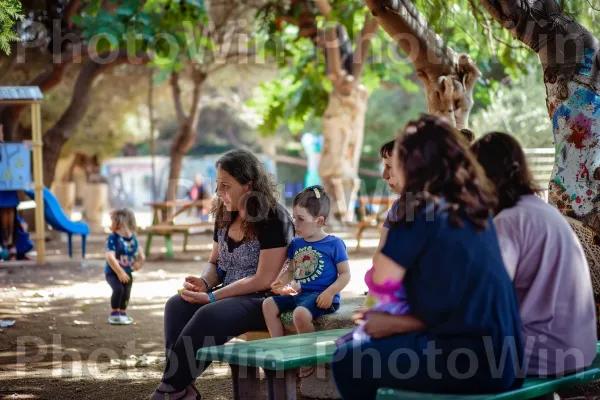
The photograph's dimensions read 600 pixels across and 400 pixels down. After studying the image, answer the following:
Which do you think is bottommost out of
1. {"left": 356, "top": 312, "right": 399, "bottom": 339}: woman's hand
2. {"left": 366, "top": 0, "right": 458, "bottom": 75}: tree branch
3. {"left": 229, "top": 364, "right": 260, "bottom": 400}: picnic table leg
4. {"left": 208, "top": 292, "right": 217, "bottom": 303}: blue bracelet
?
{"left": 229, "top": 364, "right": 260, "bottom": 400}: picnic table leg

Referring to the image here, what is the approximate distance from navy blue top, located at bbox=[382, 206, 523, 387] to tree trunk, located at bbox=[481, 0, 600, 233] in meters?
2.46

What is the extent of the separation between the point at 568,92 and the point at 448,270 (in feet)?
9.45

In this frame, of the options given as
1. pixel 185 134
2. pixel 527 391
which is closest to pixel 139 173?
pixel 185 134

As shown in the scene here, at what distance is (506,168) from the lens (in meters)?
3.60

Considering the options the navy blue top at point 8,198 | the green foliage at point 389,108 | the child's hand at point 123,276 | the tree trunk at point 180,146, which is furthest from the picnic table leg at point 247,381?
the green foliage at point 389,108

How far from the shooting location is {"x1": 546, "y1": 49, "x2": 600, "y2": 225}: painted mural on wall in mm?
5480

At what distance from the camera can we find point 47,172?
18.1 m

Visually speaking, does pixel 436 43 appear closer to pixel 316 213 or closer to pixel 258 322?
pixel 316 213

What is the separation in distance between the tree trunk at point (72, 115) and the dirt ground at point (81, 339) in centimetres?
552

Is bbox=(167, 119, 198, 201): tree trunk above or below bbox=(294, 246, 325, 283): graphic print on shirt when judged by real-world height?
above

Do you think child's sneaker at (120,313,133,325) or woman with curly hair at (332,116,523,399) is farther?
child's sneaker at (120,313,133,325)

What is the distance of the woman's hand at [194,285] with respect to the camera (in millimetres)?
5223

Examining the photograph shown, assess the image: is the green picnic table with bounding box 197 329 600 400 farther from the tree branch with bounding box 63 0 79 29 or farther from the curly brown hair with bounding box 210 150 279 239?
the tree branch with bounding box 63 0 79 29

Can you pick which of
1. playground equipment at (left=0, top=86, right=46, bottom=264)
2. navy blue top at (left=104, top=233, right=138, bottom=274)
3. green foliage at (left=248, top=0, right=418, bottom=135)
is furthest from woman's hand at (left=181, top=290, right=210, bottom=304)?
green foliage at (left=248, top=0, right=418, bottom=135)
